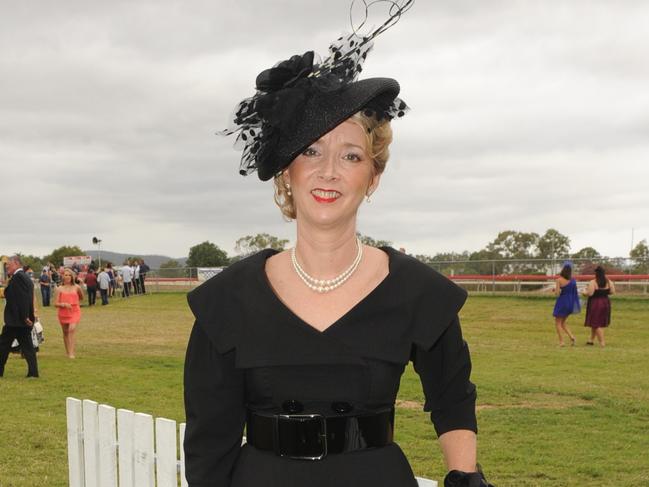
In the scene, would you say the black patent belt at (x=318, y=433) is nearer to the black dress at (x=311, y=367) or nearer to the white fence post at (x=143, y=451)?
the black dress at (x=311, y=367)

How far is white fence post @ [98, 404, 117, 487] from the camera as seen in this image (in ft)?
14.5

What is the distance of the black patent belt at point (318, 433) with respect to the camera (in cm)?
217

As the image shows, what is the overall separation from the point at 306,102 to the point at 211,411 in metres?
0.98

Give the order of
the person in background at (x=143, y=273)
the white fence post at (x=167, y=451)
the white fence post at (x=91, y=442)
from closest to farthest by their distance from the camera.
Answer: the white fence post at (x=167, y=451) → the white fence post at (x=91, y=442) → the person in background at (x=143, y=273)

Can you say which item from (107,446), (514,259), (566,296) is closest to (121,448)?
(107,446)

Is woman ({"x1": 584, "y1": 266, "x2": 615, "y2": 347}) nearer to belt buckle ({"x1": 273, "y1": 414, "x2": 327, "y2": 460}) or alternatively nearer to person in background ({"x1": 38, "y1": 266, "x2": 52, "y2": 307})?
belt buckle ({"x1": 273, "y1": 414, "x2": 327, "y2": 460})

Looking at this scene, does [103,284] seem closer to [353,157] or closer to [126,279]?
[126,279]

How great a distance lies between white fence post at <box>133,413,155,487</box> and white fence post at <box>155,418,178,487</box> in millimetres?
62

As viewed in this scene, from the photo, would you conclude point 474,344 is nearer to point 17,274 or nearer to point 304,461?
point 17,274

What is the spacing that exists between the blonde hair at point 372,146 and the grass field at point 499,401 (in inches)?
188

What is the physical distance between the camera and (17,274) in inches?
456

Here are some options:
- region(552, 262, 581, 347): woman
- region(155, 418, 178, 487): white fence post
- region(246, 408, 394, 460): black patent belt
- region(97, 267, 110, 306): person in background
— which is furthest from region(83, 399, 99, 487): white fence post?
region(97, 267, 110, 306): person in background

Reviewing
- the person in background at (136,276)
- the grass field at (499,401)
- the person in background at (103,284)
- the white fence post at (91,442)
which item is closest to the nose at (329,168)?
the white fence post at (91,442)

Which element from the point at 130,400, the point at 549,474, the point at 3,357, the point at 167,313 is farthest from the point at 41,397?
the point at 167,313
